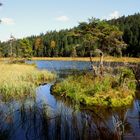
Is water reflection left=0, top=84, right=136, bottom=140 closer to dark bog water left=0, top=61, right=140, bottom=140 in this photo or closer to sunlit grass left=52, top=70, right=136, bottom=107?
dark bog water left=0, top=61, right=140, bottom=140

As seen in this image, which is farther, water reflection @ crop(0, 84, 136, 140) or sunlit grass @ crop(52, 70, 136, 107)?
sunlit grass @ crop(52, 70, 136, 107)

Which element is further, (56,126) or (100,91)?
(100,91)

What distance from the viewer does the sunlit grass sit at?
15492 mm

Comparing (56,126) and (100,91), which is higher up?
(56,126)

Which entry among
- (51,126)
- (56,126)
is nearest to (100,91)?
(51,126)

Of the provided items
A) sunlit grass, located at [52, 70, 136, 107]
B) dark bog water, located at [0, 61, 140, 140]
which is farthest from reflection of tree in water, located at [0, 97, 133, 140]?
sunlit grass, located at [52, 70, 136, 107]

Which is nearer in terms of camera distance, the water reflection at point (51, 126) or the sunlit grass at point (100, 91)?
the water reflection at point (51, 126)

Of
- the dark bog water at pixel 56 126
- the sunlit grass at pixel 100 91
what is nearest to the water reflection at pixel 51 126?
the dark bog water at pixel 56 126

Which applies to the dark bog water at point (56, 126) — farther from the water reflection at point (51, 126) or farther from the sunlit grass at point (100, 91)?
the sunlit grass at point (100, 91)

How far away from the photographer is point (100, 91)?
54.1 feet

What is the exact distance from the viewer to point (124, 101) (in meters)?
15.8

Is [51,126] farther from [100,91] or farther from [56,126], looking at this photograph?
[100,91]

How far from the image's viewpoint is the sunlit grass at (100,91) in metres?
15.5

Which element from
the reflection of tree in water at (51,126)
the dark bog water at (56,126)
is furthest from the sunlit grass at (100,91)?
the reflection of tree in water at (51,126)
